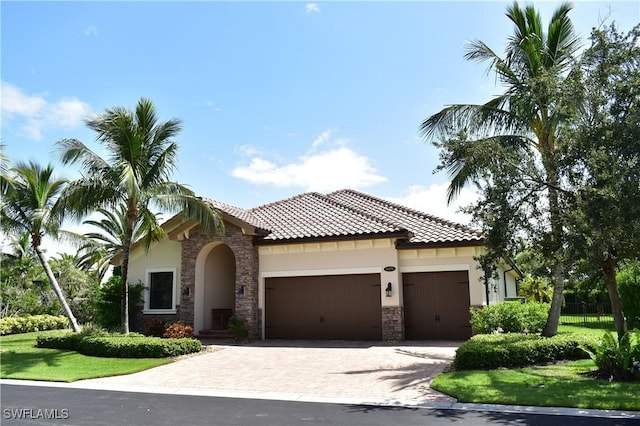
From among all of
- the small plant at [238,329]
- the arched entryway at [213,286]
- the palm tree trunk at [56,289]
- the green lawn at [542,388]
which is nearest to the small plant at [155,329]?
the arched entryway at [213,286]

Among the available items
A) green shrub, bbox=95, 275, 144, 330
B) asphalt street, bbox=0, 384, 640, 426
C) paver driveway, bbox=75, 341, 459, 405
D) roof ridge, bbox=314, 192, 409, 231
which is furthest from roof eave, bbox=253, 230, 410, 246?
asphalt street, bbox=0, 384, 640, 426

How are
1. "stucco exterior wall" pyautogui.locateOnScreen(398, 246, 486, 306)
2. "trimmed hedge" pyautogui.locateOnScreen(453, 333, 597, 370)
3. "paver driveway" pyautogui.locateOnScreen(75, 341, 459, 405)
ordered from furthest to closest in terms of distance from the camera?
"stucco exterior wall" pyautogui.locateOnScreen(398, 246, 486, 306), "trimmed hedge" pyautogui.locateOnScreen(453, 333, 597, 370), "paver driveway" pyautogui.locateOnScreen(75, 341, 459, 405)

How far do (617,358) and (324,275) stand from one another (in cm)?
1077

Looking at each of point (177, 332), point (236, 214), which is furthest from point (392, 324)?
point (177, 332)

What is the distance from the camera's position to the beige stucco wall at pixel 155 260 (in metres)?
20.7

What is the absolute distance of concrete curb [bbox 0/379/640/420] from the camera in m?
7.66

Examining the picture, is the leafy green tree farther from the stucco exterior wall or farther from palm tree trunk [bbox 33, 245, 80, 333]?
palm tree trunk [bbox 33, 245, 80, 333]

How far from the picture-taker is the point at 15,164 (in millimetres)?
19141

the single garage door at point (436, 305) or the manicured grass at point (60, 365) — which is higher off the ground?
the single garage door at point (436, 305)

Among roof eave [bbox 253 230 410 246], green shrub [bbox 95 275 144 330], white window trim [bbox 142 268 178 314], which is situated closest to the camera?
roof eave [bbox 253 230 410 246]

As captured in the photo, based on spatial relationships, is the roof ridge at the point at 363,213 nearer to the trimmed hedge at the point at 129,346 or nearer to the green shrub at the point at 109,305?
the trimmed hedge at the point at 129,346

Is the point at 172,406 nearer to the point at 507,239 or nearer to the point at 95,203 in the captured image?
the point at 507,239

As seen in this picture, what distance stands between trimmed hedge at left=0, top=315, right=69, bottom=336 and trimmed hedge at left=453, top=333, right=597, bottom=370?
68.3 feet

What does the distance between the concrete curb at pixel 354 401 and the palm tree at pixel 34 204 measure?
850 centimetres
